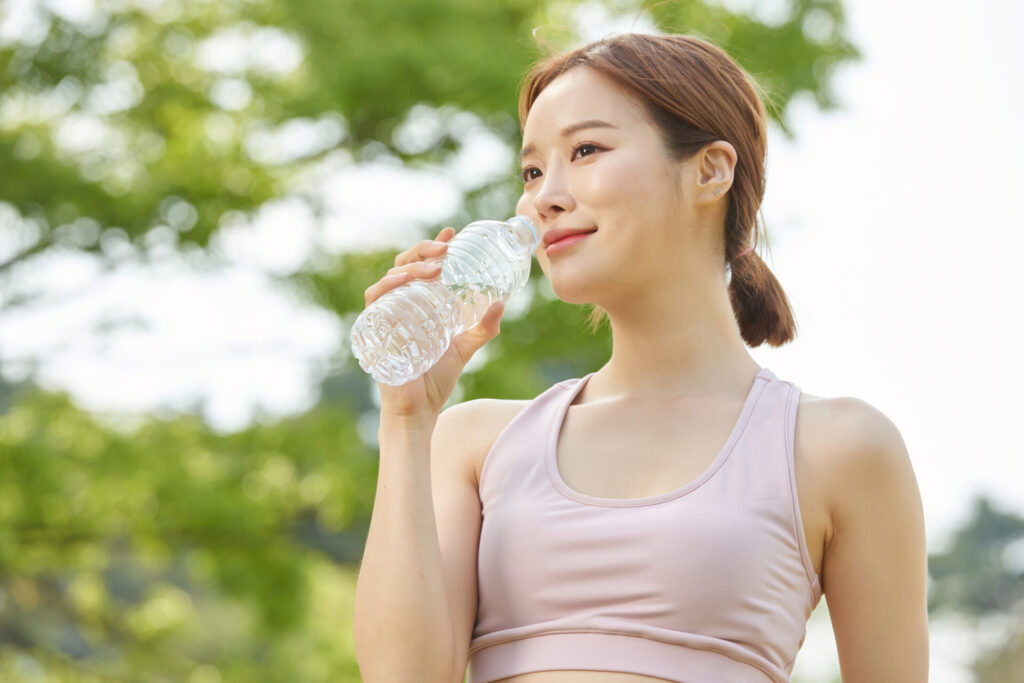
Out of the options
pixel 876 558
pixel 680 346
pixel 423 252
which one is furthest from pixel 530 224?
pixel 876 558

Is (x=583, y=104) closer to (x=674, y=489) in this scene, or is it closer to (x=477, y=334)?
(x=477, y=334)

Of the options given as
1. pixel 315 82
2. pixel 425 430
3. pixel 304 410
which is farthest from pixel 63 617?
pixel 425 430

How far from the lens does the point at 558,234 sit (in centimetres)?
165

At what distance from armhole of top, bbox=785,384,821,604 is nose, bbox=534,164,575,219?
15.5 inches

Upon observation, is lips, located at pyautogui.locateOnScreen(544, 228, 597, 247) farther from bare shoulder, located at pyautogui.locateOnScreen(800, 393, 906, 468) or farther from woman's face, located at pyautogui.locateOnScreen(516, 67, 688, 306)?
bare shoulder, located at pyautogui.locateOnScreen(800, 393, 906, 468)

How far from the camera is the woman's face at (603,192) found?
1.62 metres

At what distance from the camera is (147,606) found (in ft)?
31.7

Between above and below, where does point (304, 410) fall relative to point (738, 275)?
above

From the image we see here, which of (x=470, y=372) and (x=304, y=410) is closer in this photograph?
(x=470, y=372)

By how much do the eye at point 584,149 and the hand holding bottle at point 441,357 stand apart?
0.19 m

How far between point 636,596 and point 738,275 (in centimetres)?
58


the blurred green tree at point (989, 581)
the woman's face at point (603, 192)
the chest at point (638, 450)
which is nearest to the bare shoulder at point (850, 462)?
the chest at point (638, 450)

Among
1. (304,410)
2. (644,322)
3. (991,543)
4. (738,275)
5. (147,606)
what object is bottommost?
(644,322)

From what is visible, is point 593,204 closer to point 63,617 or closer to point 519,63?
point 519,63
